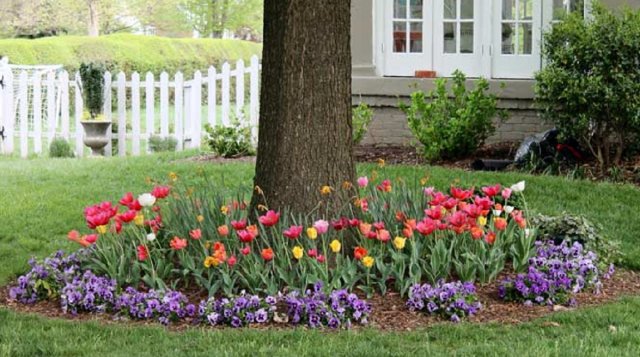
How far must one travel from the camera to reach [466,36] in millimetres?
11609

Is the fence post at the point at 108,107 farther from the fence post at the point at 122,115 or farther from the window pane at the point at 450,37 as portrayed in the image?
the window pane at the point at 450,37

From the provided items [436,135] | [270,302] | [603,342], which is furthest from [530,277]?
[436,135]

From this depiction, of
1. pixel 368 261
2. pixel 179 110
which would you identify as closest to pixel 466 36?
pixel 179 110

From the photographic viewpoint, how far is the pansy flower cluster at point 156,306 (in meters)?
4.84

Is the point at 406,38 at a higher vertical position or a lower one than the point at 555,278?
higher

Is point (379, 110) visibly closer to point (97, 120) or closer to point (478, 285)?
point (97, 120)

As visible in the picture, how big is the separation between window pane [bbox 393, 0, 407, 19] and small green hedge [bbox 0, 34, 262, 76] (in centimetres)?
1101

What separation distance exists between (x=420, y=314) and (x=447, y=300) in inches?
6.2

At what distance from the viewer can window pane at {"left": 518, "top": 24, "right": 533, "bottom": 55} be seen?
11.4m

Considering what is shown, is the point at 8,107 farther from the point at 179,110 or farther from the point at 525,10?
the point at 525,10

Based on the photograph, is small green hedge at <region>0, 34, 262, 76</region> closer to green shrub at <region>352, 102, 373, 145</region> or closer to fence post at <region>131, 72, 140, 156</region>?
fence post at <region>131, 72, 140, 156</region>

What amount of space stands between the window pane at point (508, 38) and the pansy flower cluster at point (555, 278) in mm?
6214

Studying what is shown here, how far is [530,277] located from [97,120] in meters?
9.60

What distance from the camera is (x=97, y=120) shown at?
13.6 m
